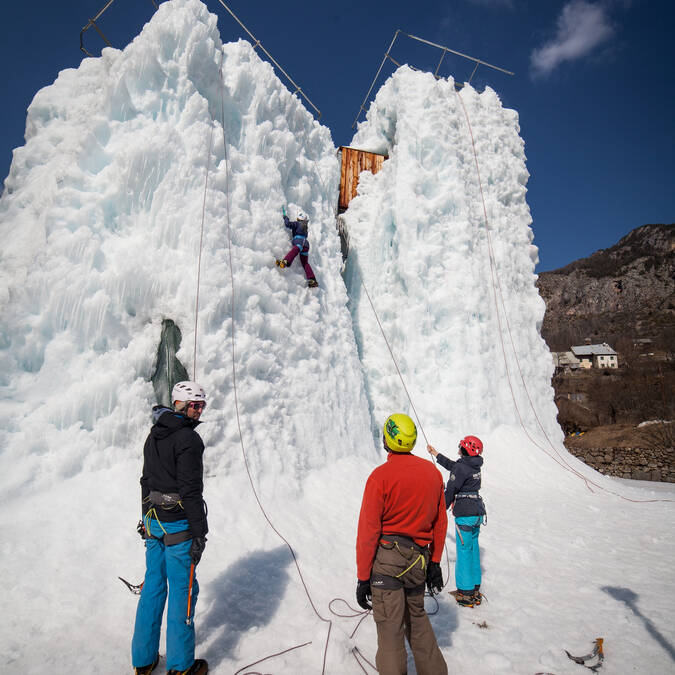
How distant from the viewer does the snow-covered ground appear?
10.3 ft

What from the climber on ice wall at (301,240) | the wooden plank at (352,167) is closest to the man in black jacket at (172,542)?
the climber on ice wall at (301,240)

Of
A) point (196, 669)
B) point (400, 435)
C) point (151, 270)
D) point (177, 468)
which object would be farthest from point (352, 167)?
point (196, 669)

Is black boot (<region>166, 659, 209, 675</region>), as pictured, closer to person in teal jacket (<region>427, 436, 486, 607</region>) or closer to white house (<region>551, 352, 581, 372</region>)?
person in teal jacket (<region>427, 436, 486, 607</region>)

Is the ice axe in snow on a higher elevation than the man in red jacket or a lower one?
lower

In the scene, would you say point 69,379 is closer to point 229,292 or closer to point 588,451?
point 229,292

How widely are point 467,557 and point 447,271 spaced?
7.09 m

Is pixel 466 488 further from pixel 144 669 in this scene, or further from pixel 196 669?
pixel 144 669

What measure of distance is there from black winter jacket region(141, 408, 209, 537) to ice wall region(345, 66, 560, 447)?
266 inches

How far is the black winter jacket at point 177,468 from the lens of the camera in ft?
7.89

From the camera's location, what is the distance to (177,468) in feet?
7.98

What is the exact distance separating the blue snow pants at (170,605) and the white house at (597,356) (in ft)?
207

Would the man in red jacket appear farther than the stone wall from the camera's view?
No

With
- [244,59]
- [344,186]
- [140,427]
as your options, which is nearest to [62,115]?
[244,59]

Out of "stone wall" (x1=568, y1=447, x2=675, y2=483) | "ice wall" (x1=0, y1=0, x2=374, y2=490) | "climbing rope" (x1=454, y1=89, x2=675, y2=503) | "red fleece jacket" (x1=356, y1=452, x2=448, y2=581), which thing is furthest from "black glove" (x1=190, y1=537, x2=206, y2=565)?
"stone wall" (x1=568, y1=447, x2=675, y2=483)
